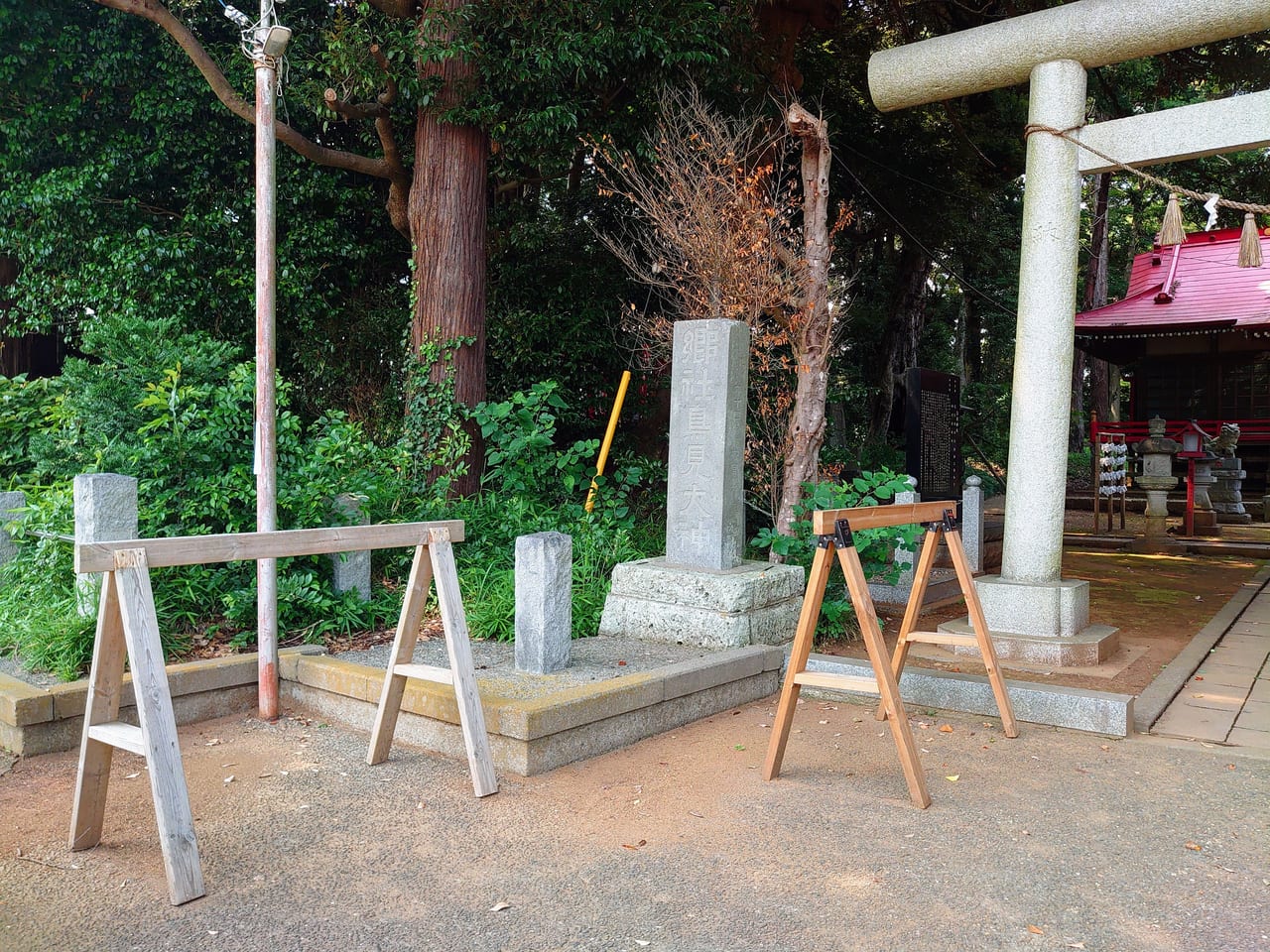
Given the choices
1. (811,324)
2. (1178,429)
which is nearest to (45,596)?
(811,324)

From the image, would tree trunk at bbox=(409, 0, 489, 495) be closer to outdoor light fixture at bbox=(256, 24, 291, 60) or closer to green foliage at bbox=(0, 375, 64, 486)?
green foliage at bbox=(0, 375, 64, 486)

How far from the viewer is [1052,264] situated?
6.00m

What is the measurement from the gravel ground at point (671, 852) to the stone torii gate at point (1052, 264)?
156 cm

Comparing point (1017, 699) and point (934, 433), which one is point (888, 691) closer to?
point (1017, 699)

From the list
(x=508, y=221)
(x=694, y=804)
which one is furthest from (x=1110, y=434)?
(x=694, y=804)

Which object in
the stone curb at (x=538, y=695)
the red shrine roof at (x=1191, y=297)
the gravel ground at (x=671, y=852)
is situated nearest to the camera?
the gravel ground at (x=671, y=852)

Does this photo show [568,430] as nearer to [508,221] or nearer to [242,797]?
[508,221]

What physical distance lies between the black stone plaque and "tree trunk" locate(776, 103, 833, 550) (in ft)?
12.1

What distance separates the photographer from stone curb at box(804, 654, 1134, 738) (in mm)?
4617

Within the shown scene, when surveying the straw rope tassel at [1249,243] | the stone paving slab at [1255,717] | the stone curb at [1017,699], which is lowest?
the stone paving slab at [1255,717]

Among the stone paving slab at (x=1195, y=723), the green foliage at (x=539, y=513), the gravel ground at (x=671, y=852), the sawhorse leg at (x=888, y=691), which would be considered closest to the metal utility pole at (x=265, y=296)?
the gravel ground at (x=671, y=852)

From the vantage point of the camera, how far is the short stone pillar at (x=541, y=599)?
4621 mm

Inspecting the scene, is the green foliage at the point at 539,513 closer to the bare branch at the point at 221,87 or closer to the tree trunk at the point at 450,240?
the tree trunk at the point at 450,240

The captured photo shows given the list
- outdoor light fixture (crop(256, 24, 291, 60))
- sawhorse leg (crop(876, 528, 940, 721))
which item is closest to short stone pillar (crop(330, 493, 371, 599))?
outdoor light fixture (crop(256, 24, 291, 60))
